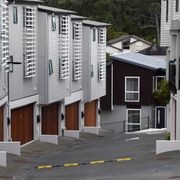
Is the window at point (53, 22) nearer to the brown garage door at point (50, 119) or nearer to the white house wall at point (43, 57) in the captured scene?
the white house wall at point (43, 57)

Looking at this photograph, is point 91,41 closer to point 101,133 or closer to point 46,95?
point 101,133

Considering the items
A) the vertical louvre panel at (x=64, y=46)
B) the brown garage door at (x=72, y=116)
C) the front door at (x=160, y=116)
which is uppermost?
the vertical louvre panel at (x=64, y=46)

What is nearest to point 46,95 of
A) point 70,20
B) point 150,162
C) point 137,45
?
point 70,20

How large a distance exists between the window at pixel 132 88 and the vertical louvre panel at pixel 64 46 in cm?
1582

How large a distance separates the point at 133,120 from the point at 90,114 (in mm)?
6375

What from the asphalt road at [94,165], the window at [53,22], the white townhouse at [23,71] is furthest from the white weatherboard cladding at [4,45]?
the window at [53,22]

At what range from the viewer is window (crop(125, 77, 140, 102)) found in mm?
56031

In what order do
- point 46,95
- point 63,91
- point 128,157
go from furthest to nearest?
point 63,91
point 46,95
point 128,157

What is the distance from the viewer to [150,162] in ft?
79.6

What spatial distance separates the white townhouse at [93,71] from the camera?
46.7 meters

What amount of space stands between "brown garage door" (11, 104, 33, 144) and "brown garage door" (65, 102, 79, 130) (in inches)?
315

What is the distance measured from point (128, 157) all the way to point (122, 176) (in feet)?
19.7

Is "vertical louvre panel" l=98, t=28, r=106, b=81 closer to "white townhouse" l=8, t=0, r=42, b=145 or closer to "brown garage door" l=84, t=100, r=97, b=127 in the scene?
"brown garage door" l=84, t=100, r=97, b=127

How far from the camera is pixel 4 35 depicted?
2820 cm
